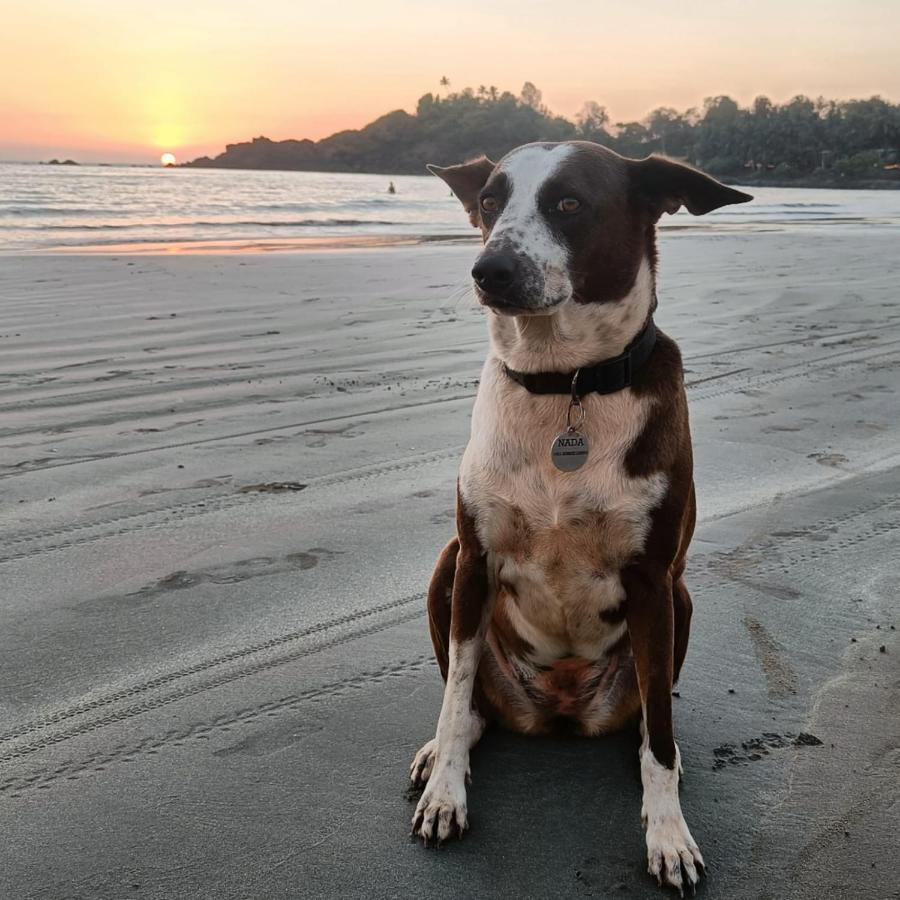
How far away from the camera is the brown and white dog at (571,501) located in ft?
8.66

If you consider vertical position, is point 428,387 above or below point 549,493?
below

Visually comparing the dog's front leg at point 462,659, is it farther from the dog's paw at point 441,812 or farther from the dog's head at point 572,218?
the dog's head at point 572,218

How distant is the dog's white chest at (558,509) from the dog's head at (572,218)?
0.32m

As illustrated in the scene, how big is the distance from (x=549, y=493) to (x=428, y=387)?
4.24 metres

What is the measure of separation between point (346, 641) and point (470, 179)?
64.3 inches

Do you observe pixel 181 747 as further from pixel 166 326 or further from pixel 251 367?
pixel 166 326

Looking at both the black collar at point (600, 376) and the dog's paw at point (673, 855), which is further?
the black collar at point (600, 376)

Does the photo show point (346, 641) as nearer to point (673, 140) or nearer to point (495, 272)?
point (495, 272)

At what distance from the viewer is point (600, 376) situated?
2781 millimetres

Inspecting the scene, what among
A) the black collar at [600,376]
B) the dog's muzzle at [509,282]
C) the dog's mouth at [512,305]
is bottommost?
the black collar at [600,376]

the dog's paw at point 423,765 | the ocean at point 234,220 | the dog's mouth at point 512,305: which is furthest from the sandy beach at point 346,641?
the ocean at point 234,220

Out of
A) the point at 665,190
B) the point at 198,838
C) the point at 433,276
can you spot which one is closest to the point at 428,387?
the point at 665,190

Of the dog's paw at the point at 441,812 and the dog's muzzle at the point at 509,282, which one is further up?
the dog's muzzle at the point at 509,282

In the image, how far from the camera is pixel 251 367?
735cm
